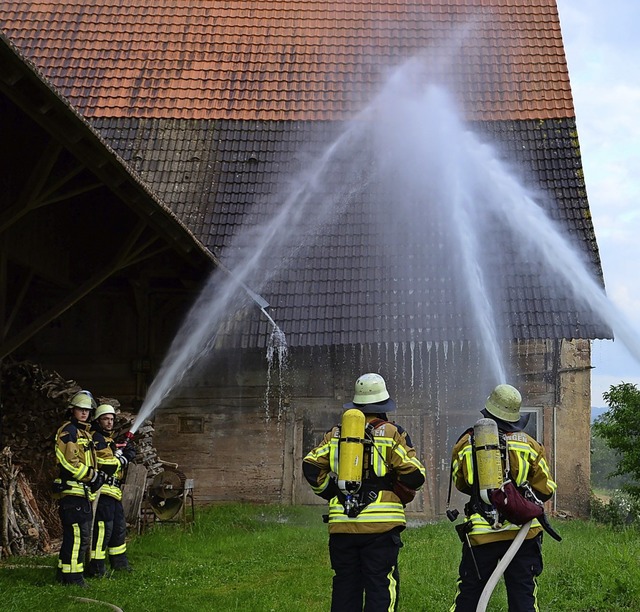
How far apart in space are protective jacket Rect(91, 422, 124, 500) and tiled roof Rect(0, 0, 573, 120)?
943cm

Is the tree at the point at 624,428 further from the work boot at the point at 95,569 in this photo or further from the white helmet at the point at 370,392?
the white helmet at the point at 370,392

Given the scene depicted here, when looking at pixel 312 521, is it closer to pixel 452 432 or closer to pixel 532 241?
pixel 452 432

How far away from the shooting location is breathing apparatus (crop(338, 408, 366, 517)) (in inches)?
212

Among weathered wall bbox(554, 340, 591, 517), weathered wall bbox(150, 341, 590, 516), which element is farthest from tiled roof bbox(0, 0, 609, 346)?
weathered wall bbox(554, 340, 591, 517)

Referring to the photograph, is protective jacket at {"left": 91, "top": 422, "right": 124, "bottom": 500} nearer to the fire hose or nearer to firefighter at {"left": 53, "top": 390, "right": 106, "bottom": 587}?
firefighter at {"left": 53, "top": 390, "right": 106, "bottom": 587}

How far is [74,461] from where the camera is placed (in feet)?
25.8

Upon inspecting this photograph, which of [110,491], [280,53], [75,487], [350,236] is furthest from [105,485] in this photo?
[280,53]

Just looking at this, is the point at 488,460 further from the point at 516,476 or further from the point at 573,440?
the point at 573,440

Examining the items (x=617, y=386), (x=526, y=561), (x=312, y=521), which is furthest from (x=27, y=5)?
(x=526, y=561)

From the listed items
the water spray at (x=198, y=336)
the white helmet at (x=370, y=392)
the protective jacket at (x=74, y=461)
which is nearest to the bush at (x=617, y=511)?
the water spray at (x=198, y=336)

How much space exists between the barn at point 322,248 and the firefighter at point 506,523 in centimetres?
567

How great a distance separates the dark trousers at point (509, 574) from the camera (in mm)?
5415

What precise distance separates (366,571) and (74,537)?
3472 millimetres

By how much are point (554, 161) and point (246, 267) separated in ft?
18.9
